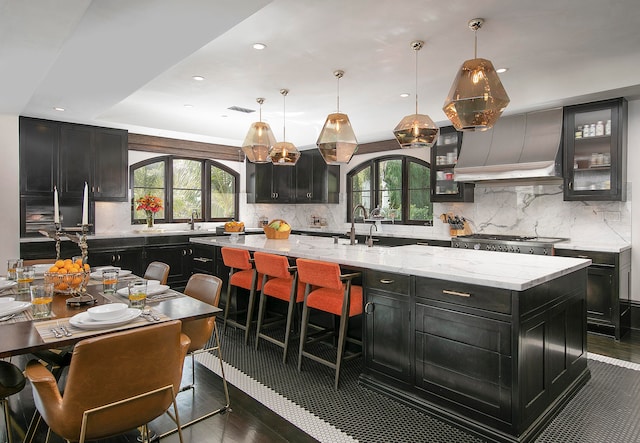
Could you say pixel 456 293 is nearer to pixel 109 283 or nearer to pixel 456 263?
pixel 456 263

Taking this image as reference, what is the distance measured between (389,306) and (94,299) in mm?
1931

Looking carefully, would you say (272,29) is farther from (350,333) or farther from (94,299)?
(350,333)

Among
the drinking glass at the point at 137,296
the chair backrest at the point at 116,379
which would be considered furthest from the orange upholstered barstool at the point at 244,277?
the chair backrest at the point at 116,379

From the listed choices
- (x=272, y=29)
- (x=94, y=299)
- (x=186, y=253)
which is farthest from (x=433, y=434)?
(x=186, y=253)

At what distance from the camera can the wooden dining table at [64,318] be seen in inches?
67.1

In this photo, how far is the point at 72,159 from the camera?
5738mm

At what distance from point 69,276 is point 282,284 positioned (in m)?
1.71

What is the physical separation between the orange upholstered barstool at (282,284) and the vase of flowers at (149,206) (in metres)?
3.58

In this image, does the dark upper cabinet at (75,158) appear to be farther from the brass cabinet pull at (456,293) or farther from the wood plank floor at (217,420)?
the brass cabinet pull at (456,293)

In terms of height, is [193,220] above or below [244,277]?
above

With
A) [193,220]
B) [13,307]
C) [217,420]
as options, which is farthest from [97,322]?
[193,220]

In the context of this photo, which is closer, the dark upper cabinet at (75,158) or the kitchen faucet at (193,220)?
the dark upper cabinet at (75,158)

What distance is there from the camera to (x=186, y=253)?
6605mm

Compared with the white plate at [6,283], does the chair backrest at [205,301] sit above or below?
below
